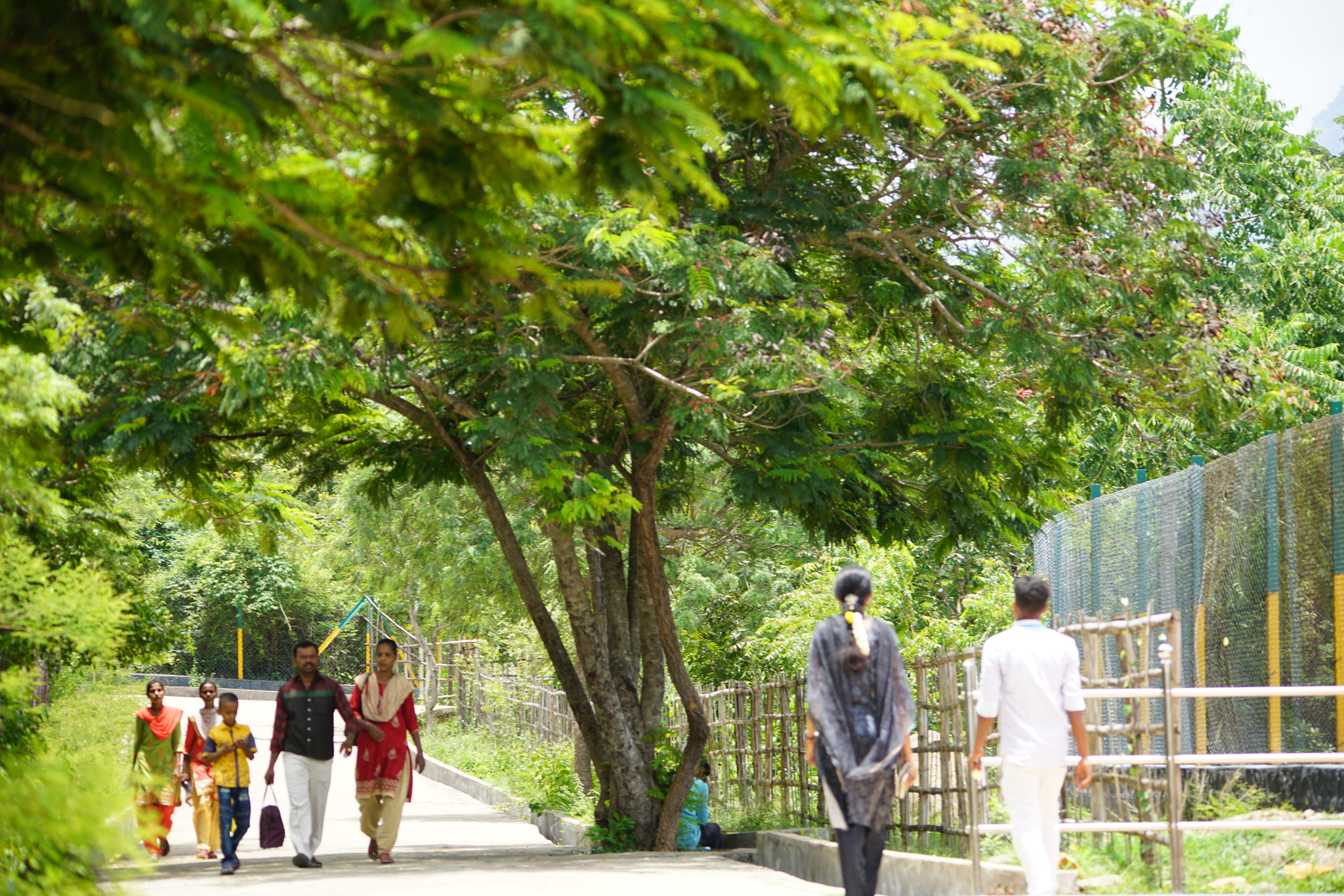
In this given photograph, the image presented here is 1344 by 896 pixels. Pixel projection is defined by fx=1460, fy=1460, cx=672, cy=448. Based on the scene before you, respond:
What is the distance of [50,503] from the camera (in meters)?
8.91

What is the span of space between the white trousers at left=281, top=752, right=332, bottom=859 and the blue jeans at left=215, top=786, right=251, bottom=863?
0.46 m

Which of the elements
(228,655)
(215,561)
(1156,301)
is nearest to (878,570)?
(1156,301)

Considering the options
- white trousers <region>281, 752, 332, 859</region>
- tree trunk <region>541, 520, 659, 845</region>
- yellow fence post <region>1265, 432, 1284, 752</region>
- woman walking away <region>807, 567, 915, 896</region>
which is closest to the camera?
woman walking away <region>807, 567, 915, 896</region>

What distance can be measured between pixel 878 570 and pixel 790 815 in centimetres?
859

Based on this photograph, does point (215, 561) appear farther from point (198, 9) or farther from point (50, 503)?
point (198, 9)

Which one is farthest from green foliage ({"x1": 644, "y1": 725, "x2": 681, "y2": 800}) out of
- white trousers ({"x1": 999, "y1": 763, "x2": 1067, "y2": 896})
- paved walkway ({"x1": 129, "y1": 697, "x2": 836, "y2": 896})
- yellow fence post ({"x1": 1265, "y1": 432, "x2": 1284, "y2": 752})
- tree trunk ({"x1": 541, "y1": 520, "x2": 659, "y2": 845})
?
white trousers ({"x1": 999, "y1": 763, "x2": 1067, "y2": 896})

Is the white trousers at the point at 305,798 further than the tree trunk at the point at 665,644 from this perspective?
No

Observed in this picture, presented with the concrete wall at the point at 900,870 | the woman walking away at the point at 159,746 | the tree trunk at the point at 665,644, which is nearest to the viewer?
the concrete wall at the point at 900,870

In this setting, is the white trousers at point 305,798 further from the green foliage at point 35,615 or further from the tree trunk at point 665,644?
the tree trunk at point 665,644

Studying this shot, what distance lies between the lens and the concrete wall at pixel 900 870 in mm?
8000

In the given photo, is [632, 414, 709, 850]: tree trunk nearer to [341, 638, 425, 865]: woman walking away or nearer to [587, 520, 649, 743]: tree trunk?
[587, 520, 649, 743]: tree trunk

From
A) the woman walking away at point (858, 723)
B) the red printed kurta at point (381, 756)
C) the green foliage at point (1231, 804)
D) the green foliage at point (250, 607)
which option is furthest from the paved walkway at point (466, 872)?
the green foliage at point (250, 607)

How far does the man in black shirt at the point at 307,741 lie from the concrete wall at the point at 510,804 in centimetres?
314

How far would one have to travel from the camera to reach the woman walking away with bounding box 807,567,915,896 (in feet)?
22.5
